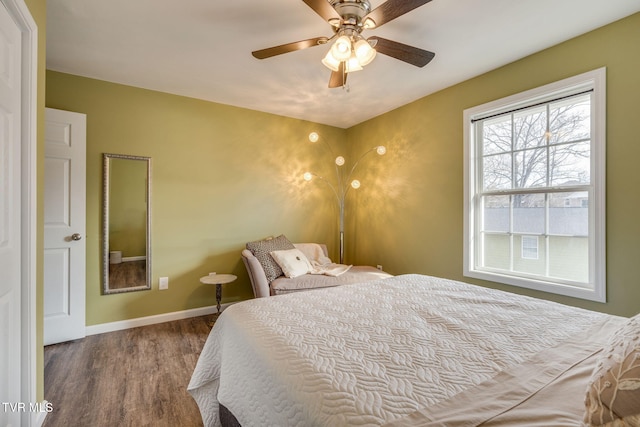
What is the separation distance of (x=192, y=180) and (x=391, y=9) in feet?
8.61

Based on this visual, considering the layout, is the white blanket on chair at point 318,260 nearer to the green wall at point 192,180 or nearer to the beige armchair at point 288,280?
the beige armchair at point 288,280

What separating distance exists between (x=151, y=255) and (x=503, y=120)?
3700 mm

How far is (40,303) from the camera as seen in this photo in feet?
5.11

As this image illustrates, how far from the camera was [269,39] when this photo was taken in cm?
218

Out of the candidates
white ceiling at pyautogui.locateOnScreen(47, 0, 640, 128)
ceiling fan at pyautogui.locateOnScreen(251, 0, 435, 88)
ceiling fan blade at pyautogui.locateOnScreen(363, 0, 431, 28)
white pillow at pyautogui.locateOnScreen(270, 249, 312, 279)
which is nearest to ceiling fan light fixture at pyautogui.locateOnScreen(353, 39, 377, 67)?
ceiling fan at pyautogui.locateOnScreen(251, 0, 435, 88)

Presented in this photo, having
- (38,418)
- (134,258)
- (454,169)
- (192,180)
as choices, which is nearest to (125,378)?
(38,418)

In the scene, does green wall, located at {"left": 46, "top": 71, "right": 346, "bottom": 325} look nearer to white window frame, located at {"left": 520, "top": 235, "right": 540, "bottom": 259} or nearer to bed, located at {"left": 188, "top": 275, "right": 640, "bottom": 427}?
bed, located at {"left": 188, "top": 275, "right": 640, "bottom": 427}

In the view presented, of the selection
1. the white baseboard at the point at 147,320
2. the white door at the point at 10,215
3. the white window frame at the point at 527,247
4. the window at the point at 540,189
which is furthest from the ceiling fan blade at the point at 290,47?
the white baseboard at the point at 147,320

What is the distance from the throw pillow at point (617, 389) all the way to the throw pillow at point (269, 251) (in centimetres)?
266

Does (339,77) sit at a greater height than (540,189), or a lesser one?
greater

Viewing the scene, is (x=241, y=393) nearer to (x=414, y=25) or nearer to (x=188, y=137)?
(x=414, y=25)

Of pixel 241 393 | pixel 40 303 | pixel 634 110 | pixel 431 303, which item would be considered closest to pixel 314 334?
pixel 241 393

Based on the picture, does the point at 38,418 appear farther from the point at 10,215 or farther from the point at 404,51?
the point at 404,51

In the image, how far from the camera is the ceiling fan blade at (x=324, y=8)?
4.77 ft
